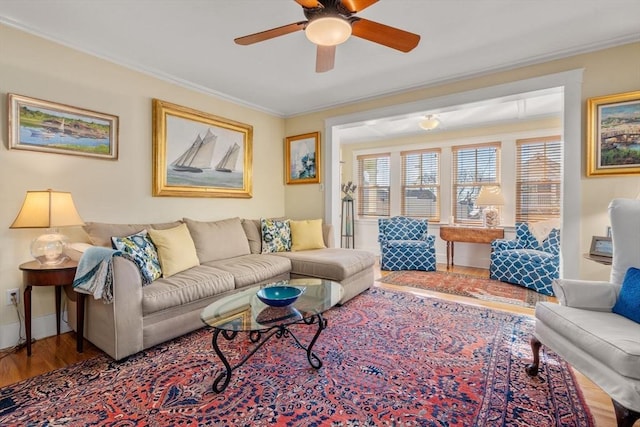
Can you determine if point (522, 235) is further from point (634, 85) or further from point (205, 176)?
point (205, 176)

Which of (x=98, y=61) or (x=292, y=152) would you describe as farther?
(x=292, y=152)

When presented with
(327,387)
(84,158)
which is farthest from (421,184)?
(84,158)

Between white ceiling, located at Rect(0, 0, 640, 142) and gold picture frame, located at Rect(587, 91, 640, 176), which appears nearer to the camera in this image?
white ceiling, located at Rect(0, 0, 640, 142)

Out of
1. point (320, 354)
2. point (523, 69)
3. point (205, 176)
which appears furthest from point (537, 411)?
point (205, 176)

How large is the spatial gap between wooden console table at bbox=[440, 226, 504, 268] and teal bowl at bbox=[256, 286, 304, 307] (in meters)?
3.58

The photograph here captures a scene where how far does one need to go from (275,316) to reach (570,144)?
3061mm

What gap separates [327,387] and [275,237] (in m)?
2.29

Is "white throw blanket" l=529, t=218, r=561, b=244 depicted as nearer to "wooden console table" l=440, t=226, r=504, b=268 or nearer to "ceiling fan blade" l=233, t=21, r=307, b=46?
"wooden console table" l=440, t=226, r=504, b=268

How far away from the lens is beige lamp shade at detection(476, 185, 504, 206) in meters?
4.70

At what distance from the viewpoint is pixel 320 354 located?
218 cm

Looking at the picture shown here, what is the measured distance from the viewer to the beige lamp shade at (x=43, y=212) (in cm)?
218

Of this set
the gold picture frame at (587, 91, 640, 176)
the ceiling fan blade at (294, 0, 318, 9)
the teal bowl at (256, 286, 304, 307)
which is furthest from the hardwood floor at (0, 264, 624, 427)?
the ceiling fan blade at (294, 0, 318, 9)

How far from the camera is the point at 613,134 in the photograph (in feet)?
8.73

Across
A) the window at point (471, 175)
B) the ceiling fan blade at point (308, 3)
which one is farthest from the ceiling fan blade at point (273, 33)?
the window at point (471, 175)
